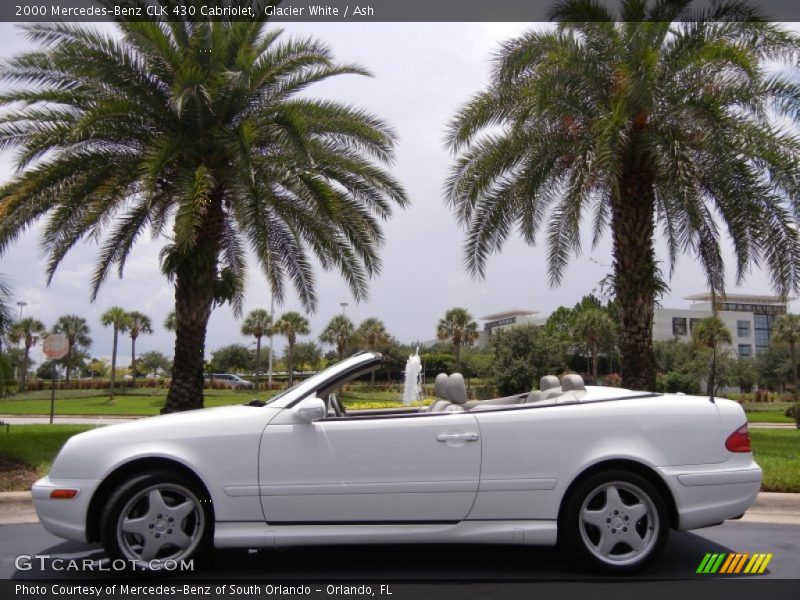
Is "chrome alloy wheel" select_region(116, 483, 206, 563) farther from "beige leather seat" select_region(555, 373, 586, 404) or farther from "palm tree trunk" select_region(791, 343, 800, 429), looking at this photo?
"palm tree trunk" select_region(791, 343, 800, 429)

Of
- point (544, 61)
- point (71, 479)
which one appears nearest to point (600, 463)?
point (71, 479)

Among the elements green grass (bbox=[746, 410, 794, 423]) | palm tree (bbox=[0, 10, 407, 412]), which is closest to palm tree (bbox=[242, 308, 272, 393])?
green grass (bbox=[746, 410, 794, 423])

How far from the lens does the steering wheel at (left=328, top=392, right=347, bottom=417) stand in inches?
203

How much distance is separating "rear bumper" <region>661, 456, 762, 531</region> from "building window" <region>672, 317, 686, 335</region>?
324 feet

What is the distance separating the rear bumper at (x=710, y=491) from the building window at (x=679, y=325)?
324ft

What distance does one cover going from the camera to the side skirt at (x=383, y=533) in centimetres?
455

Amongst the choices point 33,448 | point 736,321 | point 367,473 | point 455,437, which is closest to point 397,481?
point 367,473

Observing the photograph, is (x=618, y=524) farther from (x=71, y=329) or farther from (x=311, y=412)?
(x=71, y=329)

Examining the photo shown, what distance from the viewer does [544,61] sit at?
40.8 feet

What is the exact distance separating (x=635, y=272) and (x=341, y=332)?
41658 mm

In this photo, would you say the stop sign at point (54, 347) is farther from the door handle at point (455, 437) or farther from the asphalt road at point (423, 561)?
the door handle at point (455, 437)

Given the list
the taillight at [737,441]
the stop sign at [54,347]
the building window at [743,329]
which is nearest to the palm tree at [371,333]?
the stop sign at [54,347]

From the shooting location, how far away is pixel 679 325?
98.8 meters

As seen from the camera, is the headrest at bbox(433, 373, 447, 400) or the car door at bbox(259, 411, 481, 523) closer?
the car door at bbox(259, 411, 481, 523)
